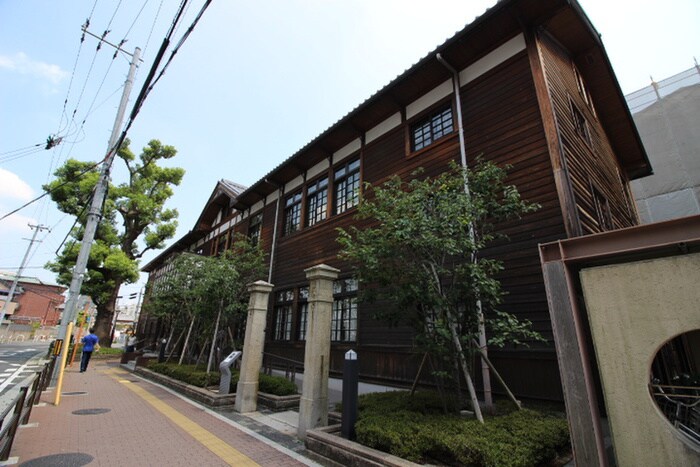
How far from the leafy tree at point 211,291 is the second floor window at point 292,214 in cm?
174

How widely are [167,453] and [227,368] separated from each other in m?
3.87

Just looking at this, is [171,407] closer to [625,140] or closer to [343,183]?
[343,183]

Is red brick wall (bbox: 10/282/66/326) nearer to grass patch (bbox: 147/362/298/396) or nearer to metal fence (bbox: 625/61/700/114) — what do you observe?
grass patch (bbox: 147/362/298/396)

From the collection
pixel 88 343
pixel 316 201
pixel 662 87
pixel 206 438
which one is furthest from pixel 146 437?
pixel 662 87

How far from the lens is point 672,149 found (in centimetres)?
1775

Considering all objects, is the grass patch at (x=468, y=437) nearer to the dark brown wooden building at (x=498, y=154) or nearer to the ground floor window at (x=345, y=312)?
the dark brown wooden building at (x=498, y=154)

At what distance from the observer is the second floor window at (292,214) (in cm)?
1466

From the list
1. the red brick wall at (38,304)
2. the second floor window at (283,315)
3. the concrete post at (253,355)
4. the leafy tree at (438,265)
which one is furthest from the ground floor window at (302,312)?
the red brick wall at (38,304)

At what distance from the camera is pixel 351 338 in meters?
10.5

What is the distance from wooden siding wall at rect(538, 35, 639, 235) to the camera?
24.1ft

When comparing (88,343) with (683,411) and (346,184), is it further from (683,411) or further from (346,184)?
(683,411)

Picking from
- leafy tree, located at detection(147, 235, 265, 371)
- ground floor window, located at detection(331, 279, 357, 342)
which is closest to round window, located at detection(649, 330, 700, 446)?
ground floor window, located at detection(331, 279, 357, 342)

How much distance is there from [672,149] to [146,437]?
24.4 meters

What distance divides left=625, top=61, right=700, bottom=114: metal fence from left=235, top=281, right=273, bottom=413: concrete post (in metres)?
23.1
